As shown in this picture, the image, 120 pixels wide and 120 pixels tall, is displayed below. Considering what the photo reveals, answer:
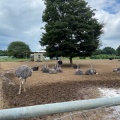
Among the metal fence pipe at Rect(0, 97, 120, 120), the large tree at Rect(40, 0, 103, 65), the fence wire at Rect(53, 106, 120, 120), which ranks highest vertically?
the large tree at Rect(40, 0, 103, 65)

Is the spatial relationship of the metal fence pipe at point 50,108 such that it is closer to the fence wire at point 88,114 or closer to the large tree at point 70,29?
the fence wire at point 88,114

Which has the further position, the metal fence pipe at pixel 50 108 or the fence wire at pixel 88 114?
the fence wire at pixel 88 114

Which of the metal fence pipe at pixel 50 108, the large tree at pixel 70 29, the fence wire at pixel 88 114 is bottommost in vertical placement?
the fence wire at pixel 88 114

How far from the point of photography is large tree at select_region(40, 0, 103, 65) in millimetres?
28438

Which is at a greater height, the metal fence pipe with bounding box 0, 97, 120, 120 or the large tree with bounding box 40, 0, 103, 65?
the large tree with bounding box 40, 0, 103, 65

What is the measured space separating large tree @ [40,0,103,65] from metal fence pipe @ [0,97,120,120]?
86.7ft

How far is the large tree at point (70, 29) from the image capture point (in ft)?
93.3

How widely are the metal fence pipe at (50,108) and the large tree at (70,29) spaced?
26.4 meters

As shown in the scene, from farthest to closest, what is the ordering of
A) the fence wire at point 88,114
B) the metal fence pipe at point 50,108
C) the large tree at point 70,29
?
the large tree at point 70,29
the fence wire at point 88,114
the metal fence pipe at point 50,108

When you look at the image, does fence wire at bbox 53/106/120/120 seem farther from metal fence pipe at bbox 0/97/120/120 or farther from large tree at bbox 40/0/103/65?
large tree at bbox 40/0/103/65

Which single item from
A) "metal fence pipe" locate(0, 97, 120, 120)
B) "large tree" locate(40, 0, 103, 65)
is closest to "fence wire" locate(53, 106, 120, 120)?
"metal fence pipe" locate(0, 97, 120, 120)

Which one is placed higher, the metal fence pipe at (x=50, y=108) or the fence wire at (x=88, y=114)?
the metal fence pipe at (x=50, y=108)

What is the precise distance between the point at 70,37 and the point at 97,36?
13.0ft

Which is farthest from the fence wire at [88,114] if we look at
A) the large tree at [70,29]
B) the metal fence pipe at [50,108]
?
the large tree at [70,29]
